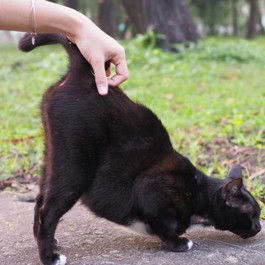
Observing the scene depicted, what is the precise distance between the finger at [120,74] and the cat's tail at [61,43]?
0.46ft

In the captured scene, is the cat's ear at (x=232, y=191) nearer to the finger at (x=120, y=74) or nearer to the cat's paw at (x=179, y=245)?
the cat's paw at (x=179, y=245)

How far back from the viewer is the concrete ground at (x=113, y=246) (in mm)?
2672

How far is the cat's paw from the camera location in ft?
9.03

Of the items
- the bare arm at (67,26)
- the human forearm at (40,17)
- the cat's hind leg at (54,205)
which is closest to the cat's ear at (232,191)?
the cat's hind leg at (54,205)

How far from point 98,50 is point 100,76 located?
13 centimetres

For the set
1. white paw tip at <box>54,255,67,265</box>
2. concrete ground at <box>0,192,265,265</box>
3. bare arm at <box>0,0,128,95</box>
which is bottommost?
concrete ground at <box>0,192,265,265</box>

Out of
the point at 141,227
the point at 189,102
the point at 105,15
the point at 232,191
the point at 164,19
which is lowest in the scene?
the point at 105,15

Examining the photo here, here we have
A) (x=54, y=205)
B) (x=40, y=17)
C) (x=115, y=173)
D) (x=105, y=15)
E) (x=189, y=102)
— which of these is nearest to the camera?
(x=40, y=17)

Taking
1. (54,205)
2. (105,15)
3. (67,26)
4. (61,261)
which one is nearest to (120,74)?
(67,26)

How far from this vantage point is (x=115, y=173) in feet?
8.91

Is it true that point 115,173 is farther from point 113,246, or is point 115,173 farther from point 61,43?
point 61,43

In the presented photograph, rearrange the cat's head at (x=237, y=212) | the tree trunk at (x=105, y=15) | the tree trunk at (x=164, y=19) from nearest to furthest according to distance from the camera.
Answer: the cat's head at (x=237, y=212) → the tree trunk at (x=164, y=19) → the tree trunk at (x=105, y=15)

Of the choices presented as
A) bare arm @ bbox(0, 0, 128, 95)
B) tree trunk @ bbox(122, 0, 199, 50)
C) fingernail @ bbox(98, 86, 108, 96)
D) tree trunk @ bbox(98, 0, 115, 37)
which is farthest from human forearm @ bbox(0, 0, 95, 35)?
tree trunk @ bbox(98, 0, 115, 37)

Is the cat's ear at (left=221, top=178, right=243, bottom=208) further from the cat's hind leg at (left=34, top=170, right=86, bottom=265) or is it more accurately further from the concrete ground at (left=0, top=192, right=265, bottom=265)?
the cat's hind leg at (left=34, top=170, right=86, bottom=265)
